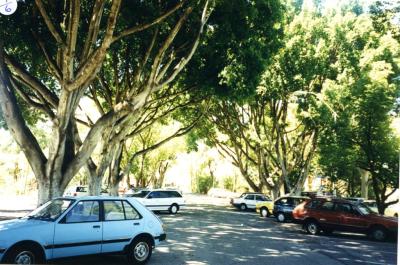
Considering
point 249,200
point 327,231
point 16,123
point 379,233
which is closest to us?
point 16,123

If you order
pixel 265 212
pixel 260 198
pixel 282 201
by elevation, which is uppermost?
pixel 282 201

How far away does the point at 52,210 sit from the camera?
8430 mm

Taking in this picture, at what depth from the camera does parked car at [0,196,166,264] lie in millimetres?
7527

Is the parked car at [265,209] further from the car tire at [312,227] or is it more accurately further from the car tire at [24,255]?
the car tire at [24,255]

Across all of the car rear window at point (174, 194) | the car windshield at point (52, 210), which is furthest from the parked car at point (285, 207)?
the car windshield at point (52, 210)

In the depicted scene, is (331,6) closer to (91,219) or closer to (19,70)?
(19,70)

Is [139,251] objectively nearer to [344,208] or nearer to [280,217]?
[344,208]

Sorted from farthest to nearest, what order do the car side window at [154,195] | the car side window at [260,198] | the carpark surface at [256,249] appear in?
the car side window at [260,198]
the car side window at [154,195]
the carpark surface at [256,249]

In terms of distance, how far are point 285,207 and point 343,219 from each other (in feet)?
19.7

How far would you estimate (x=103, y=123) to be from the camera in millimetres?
12281

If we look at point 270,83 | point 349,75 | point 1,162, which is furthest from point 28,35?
point 1,162

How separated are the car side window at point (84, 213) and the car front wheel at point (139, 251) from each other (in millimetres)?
1077

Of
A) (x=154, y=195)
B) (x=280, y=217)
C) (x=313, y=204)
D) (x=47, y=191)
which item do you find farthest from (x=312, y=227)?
(x=47, y=191)

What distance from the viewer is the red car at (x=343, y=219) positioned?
53.2ft
